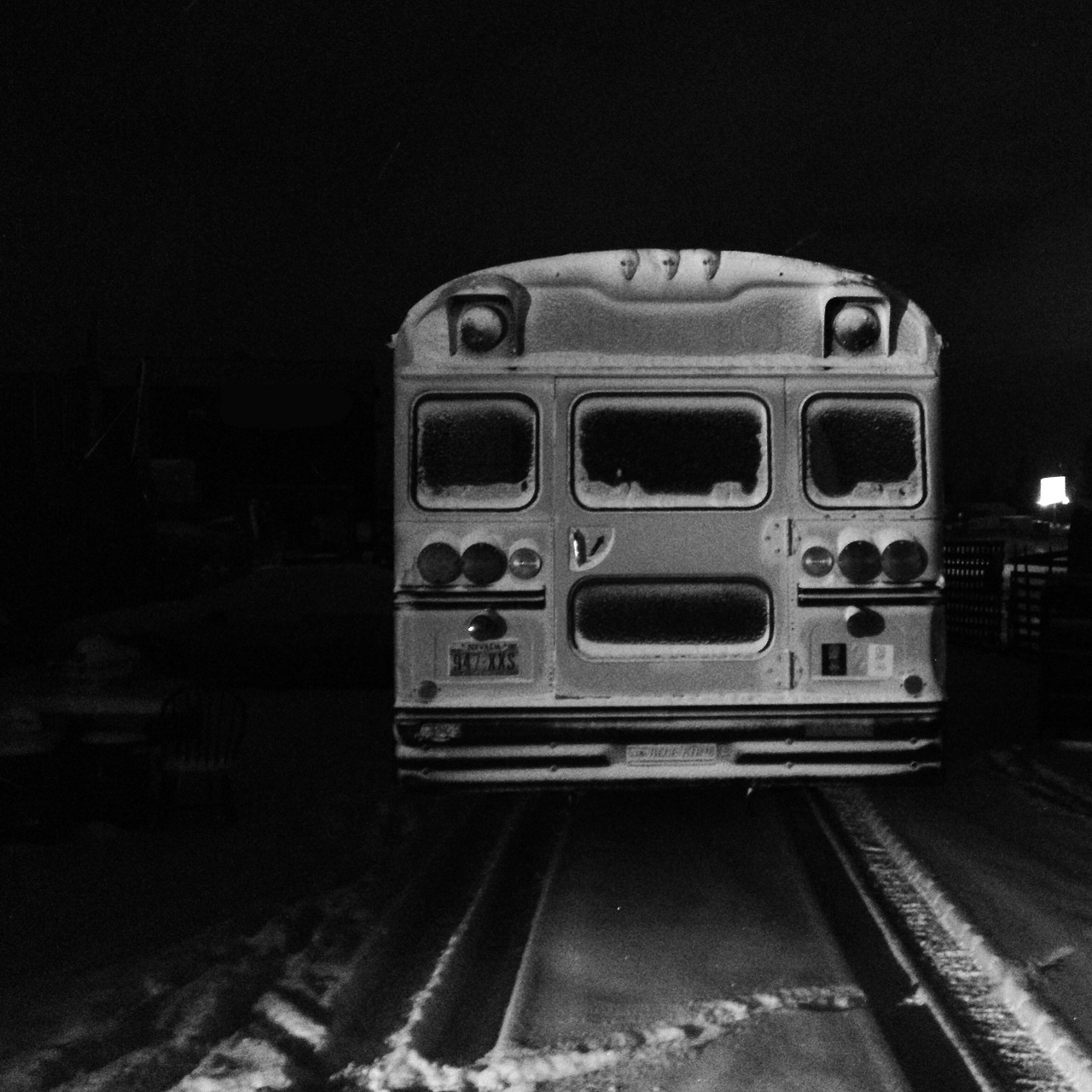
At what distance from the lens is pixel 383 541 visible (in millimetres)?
52125

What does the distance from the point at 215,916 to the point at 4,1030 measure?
160cm

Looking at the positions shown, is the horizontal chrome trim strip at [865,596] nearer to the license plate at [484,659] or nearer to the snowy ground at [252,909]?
the snowy ground at [252,909]

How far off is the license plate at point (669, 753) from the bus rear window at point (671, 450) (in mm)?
1222

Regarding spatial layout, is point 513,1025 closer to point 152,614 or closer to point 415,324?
point 415,324


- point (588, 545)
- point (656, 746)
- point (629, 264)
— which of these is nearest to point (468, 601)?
point (588, 545)

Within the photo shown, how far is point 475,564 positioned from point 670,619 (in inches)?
40.3

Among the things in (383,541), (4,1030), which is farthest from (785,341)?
(383,541)

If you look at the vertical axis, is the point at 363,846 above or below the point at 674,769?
below

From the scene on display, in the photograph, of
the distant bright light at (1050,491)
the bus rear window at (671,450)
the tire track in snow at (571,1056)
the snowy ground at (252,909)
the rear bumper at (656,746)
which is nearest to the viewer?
the tire track in snow at (571,1056)

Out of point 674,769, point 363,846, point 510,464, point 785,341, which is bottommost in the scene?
point 363,846

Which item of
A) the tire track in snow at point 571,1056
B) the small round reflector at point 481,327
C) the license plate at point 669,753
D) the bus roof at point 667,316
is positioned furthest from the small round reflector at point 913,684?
the small round reflector at point 481,327

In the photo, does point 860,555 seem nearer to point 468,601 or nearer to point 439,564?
point 468,601

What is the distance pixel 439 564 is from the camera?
7109 millimetres

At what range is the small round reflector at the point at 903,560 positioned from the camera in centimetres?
715
